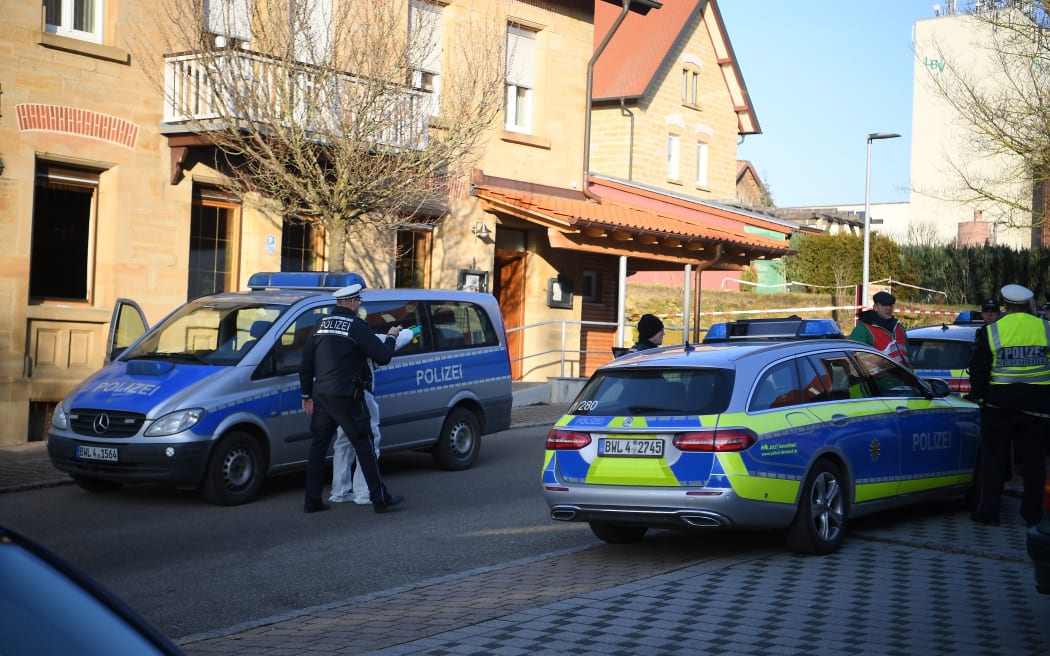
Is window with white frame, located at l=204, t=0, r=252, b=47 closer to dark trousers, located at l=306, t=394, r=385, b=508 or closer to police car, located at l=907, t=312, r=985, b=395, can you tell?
dark trousers, located at l=306, t=394, r=385, b=508

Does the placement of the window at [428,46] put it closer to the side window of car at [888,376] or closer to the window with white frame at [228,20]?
the window with white frame at [228,20]

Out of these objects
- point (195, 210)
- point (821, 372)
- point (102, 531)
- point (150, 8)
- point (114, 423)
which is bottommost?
point (102, 531)

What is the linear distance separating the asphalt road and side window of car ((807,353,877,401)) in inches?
84.5

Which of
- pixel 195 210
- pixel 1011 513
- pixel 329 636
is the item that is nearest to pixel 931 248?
pixel 195 210

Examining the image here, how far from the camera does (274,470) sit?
11.4m

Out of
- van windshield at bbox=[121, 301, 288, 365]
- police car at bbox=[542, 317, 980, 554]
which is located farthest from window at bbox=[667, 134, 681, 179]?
police car at bbox=[542, 317, 980, 554]

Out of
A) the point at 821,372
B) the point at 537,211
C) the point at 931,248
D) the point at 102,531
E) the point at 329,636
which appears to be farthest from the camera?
the point at 931,248

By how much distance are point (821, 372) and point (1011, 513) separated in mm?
2841

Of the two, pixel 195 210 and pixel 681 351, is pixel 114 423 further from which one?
pixel 195 210

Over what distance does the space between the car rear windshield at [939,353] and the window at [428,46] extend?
783cm

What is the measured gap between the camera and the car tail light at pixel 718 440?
7.94 meters

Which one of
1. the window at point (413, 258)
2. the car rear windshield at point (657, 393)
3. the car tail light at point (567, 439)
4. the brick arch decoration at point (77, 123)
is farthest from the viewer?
the window at point (413, 258)

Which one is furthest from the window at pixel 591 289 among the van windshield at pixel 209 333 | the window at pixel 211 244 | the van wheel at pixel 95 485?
the van wheel at pixel 95 485

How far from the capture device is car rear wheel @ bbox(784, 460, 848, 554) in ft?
27.3
